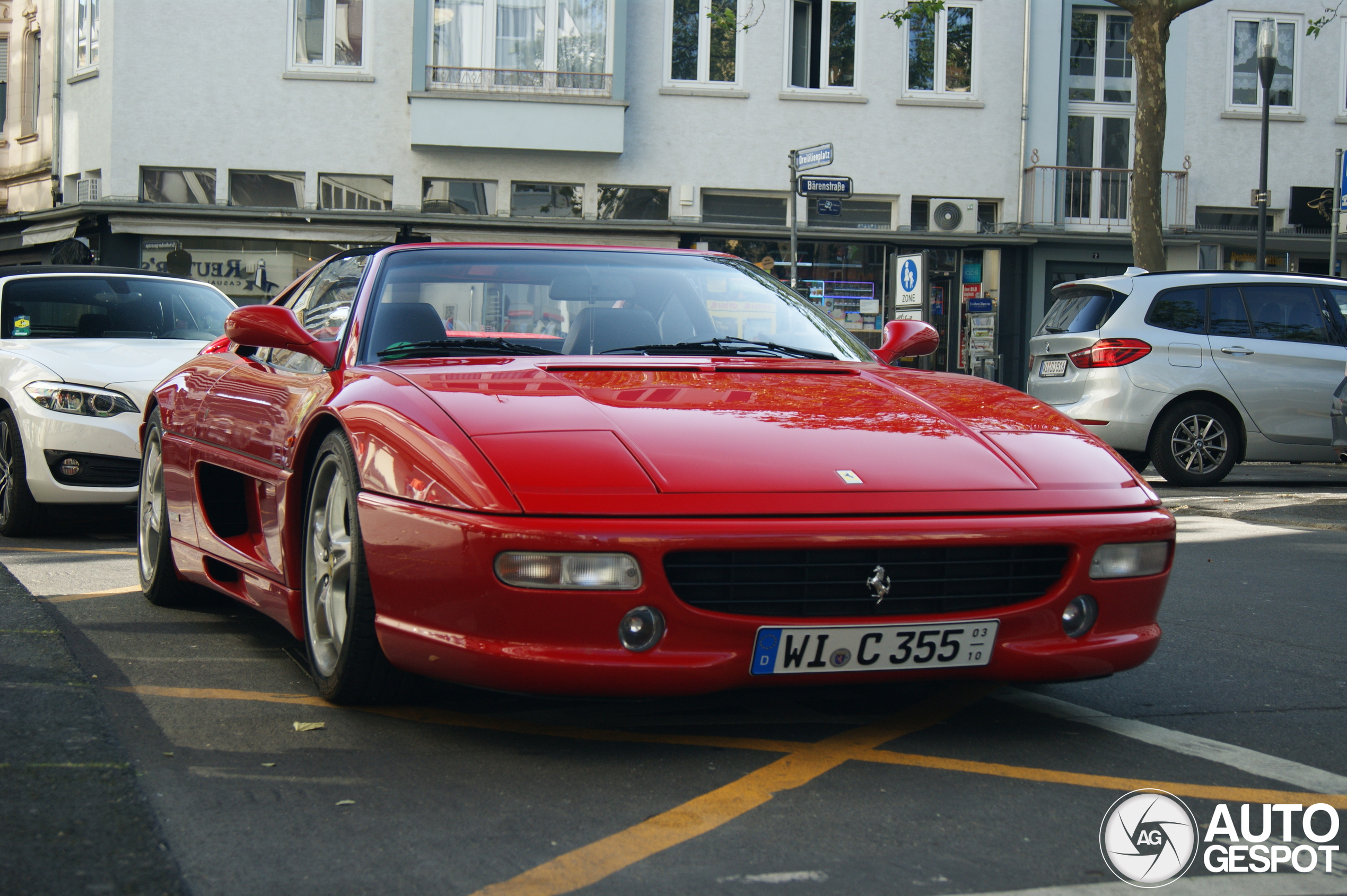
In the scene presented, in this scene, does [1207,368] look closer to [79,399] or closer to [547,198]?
[79,399]

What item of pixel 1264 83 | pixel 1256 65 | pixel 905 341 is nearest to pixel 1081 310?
pixel 1264 83

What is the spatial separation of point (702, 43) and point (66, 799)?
23.5 m

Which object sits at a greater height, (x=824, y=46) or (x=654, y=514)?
(x=824, y=46)

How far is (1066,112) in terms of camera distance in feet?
85.3

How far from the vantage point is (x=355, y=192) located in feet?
80.7

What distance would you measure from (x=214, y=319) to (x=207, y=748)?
620 cm

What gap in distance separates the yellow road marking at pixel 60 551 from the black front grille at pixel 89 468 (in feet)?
1.43

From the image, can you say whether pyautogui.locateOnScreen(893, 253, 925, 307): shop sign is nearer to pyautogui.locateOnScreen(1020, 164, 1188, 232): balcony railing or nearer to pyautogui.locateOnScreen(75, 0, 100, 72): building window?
pyautogui.locateOnScreen(1020, 164, 1188, 232): balcony railing

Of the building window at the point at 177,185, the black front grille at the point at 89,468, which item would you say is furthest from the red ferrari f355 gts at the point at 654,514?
the building window at the point at 177,185

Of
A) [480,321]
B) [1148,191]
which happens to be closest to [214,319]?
[480,321]

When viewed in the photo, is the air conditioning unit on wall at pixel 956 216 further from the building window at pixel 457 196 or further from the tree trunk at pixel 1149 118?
the tree trunk at pixel 1149 118

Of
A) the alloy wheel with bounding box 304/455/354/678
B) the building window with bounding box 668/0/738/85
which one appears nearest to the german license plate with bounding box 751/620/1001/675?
the alloy wheel with bounding box 304/455/354/678

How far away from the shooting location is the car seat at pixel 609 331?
4422 millimetres

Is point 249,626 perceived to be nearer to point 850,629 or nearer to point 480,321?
point 480,321
